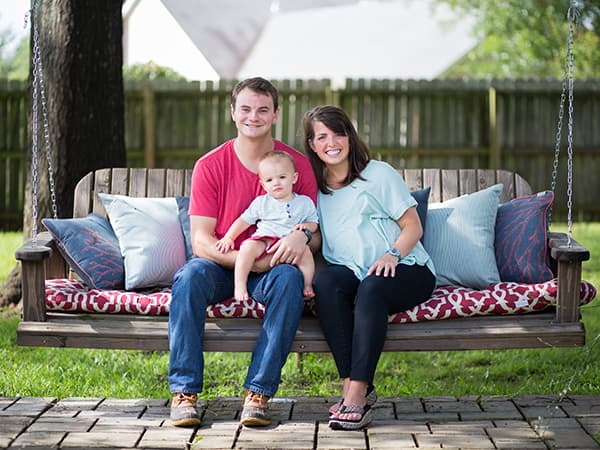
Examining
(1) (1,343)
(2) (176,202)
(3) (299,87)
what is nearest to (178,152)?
(3) (299,87)

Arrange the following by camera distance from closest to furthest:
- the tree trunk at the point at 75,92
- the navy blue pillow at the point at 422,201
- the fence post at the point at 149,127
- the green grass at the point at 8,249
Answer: the navy blue pillow at the point at 422,201 → the tree trunk at the point at 75,92 → the green grass at the point at 8,249 → the fence post at the point at 149,127

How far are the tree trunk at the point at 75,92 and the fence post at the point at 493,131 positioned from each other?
16.9 feet

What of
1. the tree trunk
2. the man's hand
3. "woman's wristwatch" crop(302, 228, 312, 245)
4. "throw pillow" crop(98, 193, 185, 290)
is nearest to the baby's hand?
the man's hand

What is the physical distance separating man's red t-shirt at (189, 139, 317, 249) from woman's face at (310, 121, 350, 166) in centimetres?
10

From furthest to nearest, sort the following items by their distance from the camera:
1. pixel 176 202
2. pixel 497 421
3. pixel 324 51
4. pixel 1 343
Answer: pixel 324 51 → pixel 1 343 → pixel 176 202 → pixel 497 421

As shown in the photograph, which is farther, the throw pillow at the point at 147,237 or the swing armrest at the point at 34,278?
the throw pillow at the point at 147,237

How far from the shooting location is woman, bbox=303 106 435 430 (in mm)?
3459

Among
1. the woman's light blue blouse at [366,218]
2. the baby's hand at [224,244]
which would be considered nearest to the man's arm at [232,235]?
the baby's hand at [224,244]

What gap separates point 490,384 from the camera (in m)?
4.64

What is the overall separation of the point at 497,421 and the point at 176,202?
67.0 inches

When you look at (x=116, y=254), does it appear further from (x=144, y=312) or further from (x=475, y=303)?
(x=475, y=303)

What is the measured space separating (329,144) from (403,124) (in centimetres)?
621

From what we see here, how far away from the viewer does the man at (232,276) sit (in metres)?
3.46

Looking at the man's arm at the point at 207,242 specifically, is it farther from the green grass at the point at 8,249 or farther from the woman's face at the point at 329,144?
the green grass at the point at 8,249
